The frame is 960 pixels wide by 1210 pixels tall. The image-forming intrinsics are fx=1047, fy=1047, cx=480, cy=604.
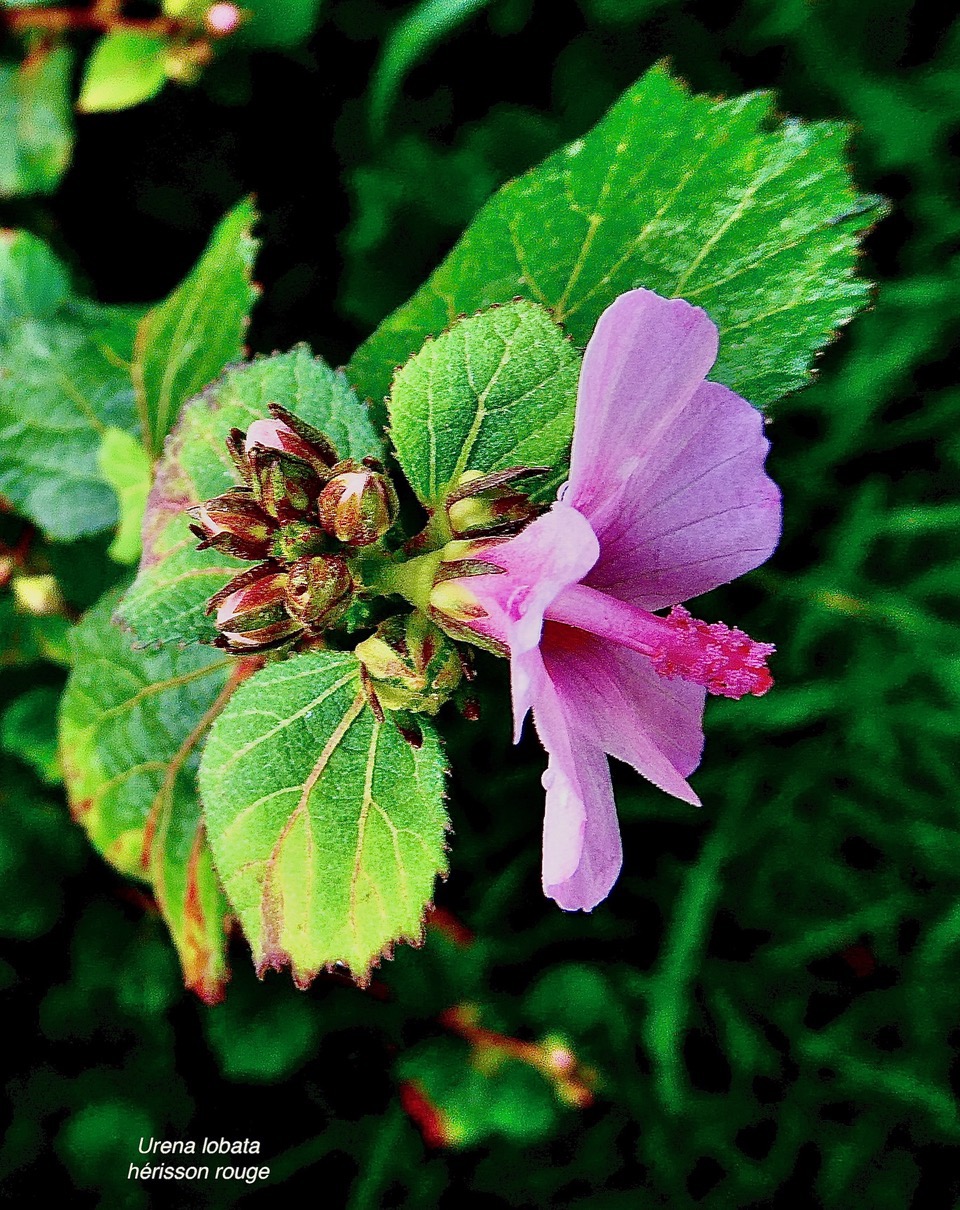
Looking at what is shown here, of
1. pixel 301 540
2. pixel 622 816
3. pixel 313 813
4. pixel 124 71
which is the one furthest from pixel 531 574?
pixel 124 71

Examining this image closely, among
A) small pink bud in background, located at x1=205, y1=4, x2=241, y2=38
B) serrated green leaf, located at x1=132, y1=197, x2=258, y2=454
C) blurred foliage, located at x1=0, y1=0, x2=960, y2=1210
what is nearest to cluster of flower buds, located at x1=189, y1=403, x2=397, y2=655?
serrated green leaf, located at x1=132, y1=197, x2=258, y2=454

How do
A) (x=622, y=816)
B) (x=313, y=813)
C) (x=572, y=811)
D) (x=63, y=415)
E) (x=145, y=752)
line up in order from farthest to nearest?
(x=622, y=816) → (x=63, y=415) → (x=145, y=752) → (x=313, y=813) → (x=572, y=811)

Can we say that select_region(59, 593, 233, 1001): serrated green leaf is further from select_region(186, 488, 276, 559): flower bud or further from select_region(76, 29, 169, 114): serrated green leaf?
select_region(76, 29, 169, 114): serrated green leaf

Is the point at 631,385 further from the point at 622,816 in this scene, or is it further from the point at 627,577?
the point at 622,816

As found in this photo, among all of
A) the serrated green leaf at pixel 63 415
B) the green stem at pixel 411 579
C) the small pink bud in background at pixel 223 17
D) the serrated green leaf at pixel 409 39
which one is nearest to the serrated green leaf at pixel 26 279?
the serrated green leaf at pixel 63 415

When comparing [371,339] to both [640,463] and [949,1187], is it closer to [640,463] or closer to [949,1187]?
[640,463]
